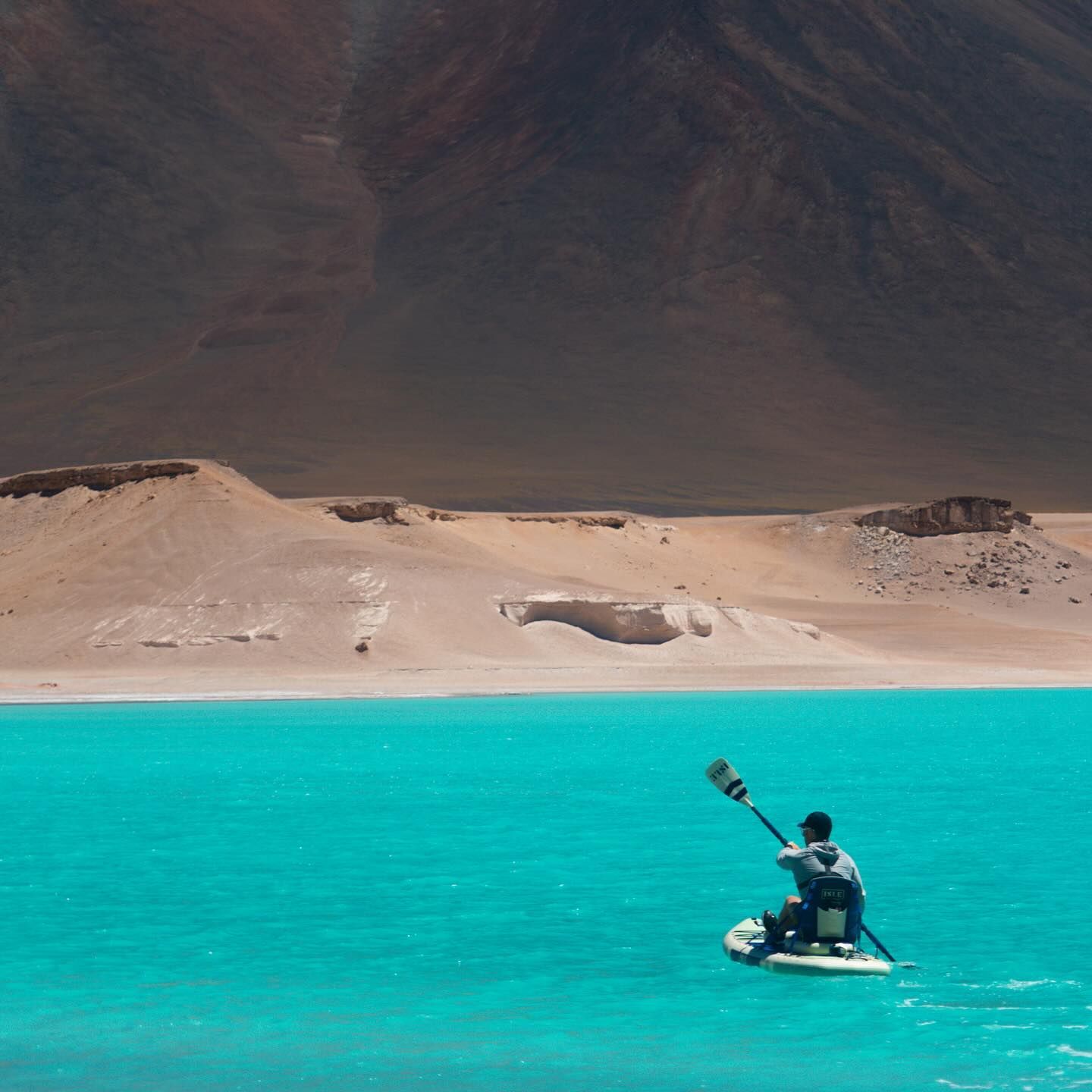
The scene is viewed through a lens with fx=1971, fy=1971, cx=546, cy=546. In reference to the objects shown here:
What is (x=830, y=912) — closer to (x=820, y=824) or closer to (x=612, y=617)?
(x=820, y=824)

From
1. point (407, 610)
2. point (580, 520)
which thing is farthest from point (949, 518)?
point (407, 610)

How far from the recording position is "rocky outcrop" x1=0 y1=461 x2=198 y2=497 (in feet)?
201

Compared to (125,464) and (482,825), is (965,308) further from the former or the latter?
(482,825)

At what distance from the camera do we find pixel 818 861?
12.9m

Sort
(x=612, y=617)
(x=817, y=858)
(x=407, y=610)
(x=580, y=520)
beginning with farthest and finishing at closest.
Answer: (x=580, y=520) → (x=612, y=617) → (x=407, y=610) → (x=817, y=858)

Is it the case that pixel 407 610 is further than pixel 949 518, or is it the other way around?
pixel 949 518

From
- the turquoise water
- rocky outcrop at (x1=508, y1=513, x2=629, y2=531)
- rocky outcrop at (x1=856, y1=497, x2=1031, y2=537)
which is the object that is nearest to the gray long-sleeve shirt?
the turquoise water

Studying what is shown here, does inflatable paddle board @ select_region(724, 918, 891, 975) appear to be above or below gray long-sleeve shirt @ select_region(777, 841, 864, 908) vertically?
below

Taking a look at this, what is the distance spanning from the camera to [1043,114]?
438 feet

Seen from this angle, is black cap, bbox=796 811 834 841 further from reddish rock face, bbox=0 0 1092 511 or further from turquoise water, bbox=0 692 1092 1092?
reddish rock face, bbox=0 0 1092 511

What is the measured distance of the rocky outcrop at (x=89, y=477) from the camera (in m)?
61.3

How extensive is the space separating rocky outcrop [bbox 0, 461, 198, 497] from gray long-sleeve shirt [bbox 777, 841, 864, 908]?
50038 mm

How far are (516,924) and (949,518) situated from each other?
60.0 m

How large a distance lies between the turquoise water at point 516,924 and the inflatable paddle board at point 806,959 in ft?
0.59
